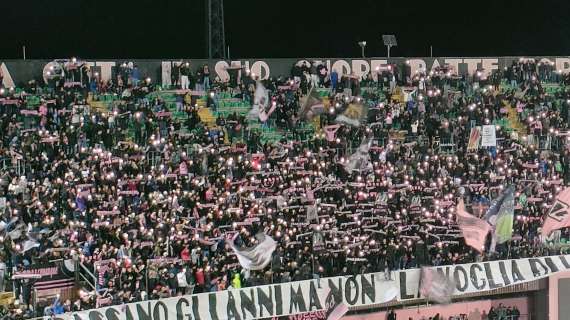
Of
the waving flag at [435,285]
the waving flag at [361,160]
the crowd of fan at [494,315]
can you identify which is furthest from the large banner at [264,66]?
the crowd of fan at [494,315]

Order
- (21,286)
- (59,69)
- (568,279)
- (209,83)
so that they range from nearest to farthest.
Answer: (21,286) < (59,69) < (209,83) < (568,279)

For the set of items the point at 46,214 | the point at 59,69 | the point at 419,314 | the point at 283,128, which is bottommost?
the point at 419,314

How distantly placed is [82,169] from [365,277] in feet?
20.9

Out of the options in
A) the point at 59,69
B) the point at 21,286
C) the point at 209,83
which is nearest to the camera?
the point at 21,286

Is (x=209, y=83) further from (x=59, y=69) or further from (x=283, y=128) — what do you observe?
(x=59, y=69)

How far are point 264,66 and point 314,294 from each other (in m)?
5.34

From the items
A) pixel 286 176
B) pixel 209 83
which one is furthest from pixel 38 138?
pixel 286 176

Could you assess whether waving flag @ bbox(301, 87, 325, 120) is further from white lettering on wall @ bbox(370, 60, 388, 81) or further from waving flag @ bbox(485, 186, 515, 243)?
waving flag @ bbox(485, 186, 515, 243)

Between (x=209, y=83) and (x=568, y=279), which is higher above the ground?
(x=209, y=83)

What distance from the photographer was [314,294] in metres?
19.7

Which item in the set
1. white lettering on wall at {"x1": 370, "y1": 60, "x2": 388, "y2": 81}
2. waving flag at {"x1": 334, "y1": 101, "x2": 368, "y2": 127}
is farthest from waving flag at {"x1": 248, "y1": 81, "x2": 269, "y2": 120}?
white lettering on wall at {"x1": 370, "y1": 60, "x2": 388, "y2": 81}

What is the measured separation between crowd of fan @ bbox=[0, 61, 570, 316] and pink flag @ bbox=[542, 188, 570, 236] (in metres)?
0.28

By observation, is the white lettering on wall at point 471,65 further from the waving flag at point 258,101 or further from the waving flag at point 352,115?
the waving flag at point 258,101

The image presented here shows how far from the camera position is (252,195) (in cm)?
2042
